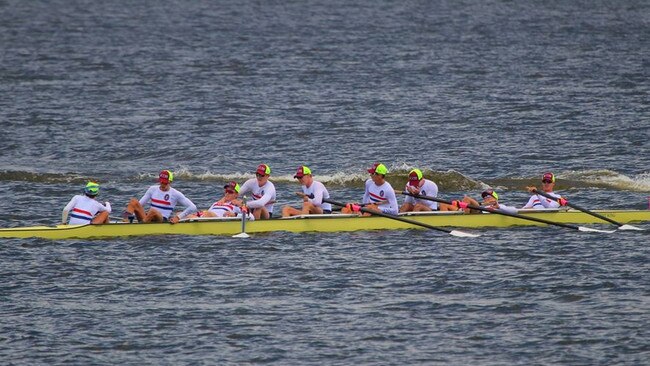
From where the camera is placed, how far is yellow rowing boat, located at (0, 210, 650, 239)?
1328 inches

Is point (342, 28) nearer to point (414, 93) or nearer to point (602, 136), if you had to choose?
point (414, 93)

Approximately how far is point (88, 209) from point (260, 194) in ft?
15.1

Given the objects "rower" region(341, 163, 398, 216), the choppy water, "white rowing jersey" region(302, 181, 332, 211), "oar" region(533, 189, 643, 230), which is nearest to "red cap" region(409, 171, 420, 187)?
"rower" region(341, 163, 398, 216)

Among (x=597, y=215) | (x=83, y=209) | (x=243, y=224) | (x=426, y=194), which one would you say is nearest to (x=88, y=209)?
(x=83, y=209)

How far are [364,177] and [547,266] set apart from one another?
13772 mm

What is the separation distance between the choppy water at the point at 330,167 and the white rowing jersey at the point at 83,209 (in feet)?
2.30

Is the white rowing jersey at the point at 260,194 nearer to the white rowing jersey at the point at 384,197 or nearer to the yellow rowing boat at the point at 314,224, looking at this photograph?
the yellow rowing boat at the point at 314,224

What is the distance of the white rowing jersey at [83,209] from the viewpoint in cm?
3353

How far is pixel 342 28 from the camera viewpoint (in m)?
93.6

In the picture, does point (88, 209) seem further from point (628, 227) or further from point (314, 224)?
point (628, 227)

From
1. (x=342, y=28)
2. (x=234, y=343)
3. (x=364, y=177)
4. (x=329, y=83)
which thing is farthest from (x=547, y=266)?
(x=342, y=28)

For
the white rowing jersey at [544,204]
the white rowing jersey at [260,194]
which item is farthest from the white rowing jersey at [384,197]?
the white rowing jersey at [544,204]

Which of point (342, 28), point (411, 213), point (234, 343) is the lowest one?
point (234, 343)

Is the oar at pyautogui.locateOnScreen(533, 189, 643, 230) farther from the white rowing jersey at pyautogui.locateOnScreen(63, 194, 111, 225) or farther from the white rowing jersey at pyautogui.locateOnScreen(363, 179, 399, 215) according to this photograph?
the white rowing jersey at pyautogui.locateOnScreen(63, 194, 111, 225)
